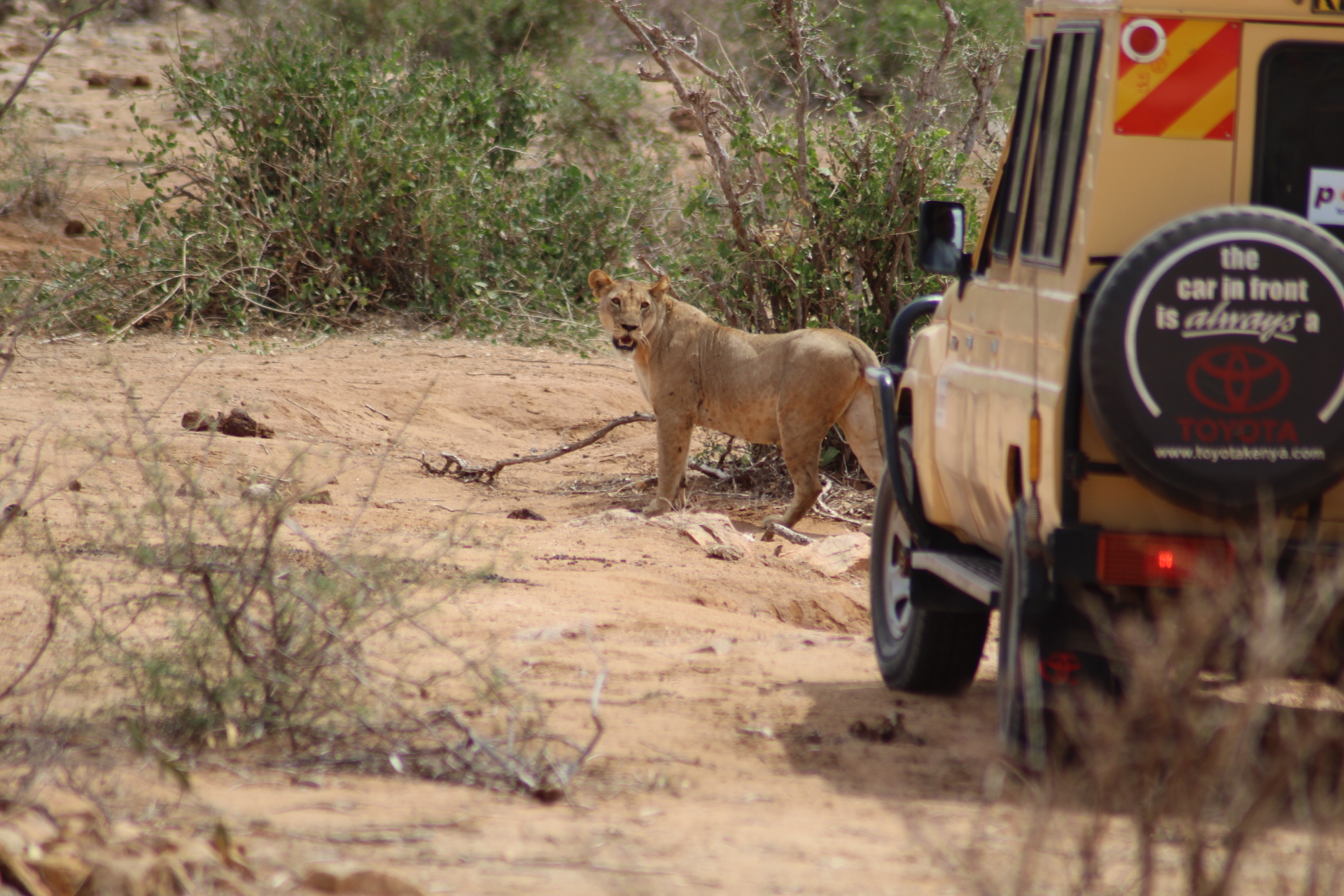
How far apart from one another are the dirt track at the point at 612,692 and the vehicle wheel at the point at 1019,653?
0.25m

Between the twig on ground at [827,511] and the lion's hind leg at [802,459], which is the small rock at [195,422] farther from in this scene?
the twig on ground at [827,511]

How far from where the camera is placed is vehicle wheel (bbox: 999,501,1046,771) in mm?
3635

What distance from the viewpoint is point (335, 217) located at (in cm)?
1318

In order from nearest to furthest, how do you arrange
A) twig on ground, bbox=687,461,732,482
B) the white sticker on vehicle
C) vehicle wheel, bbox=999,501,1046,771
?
vehicle wheel, bbox=999,501,1046,771 → the white sticker on vehicle → twig on ground, bbox=687,461,732,482

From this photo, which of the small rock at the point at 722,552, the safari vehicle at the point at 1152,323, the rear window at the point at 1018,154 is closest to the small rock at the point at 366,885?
the safari vehicle at the point at 1152,323

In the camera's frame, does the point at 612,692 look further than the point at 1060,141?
Yes

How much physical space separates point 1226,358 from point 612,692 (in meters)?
2.26

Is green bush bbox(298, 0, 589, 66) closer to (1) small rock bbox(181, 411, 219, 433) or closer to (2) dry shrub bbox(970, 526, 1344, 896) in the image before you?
(1) small rock bbox(181, 411, 219, 433)

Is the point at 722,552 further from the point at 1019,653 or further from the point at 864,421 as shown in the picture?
the point at 1019,653

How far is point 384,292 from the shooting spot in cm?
1379

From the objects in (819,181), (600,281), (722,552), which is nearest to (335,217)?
(600,281)

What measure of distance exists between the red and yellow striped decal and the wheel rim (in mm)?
1916

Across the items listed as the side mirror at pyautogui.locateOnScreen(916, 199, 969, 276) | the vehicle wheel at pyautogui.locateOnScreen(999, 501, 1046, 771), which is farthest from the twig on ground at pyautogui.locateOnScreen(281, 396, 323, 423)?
the vehicle wheel at pyautogui.locateOnScreen(999, 501, 1046, 771)

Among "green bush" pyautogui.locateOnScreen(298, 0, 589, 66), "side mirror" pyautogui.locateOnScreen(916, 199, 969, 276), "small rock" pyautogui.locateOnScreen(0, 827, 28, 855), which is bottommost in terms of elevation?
"small rock" pyautogui.locateOnScreen(0, 827, 28, 855)
